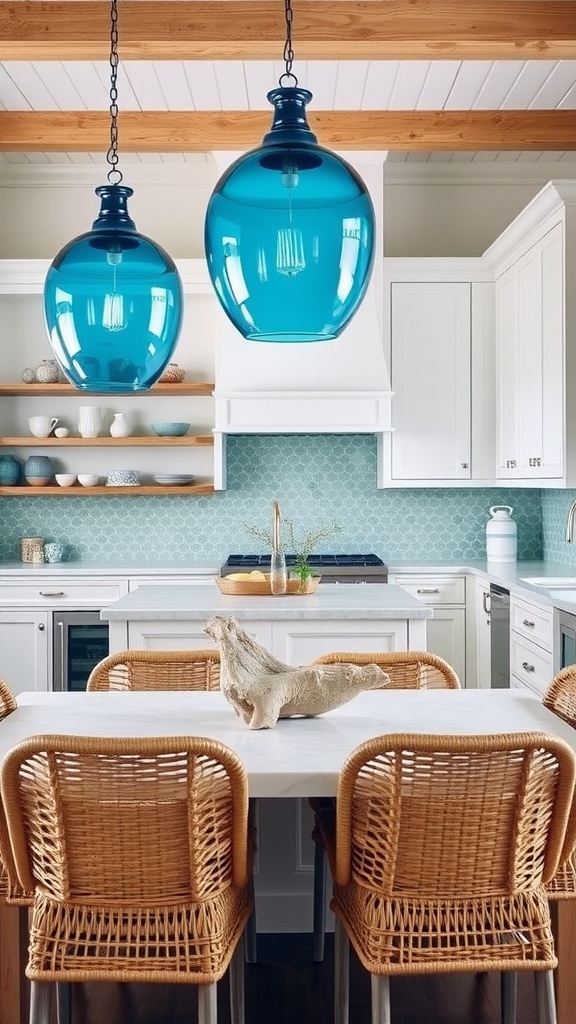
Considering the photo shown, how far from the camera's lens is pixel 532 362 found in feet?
15.9

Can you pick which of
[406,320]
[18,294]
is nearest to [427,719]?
[406,320]

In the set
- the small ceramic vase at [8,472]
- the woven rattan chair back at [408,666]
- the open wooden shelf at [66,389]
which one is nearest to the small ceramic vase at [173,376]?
the open wooden shelf at [66,389]

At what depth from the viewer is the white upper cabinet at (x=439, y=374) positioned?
5.52 metres

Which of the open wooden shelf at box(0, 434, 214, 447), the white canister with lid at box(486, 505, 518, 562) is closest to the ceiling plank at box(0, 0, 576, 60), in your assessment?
the open wooden shelf at box(0, 434, 214, 447)

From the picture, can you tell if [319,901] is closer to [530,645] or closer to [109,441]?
[530,645]

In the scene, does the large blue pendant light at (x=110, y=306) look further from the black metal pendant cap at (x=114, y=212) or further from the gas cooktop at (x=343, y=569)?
the gas cooktop at (x=343, y=569)

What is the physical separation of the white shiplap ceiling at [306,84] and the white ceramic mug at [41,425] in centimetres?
158

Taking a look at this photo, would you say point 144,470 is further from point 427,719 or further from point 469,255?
point 427,719

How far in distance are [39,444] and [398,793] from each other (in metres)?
4.16

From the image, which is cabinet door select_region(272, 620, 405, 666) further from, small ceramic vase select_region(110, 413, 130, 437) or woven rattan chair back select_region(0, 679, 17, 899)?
small ceramic vase select_region(110, 413, 130, 437)

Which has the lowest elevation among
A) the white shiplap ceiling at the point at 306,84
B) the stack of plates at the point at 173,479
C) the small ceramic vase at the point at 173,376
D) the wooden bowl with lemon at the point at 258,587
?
A: the wooden bowl with lemon at the point at 258,587

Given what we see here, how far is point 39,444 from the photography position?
5.52 m

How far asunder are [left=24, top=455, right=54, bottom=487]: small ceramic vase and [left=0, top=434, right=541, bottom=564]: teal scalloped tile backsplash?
226mm

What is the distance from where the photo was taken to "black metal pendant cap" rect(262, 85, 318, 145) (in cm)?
163
